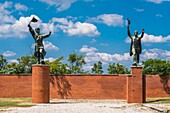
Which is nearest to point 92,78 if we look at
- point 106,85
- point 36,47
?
point 106,85

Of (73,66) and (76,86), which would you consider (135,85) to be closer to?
(76,86)

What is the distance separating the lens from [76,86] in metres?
31.3

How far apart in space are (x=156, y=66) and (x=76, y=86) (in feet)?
112

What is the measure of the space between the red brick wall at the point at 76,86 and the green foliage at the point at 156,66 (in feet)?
98.4

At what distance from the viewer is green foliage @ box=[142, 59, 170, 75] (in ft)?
201

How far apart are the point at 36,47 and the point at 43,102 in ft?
11.7

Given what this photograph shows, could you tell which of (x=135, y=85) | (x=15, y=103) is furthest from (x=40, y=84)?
(x=135, y=85)

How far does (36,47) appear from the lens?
77.5ft

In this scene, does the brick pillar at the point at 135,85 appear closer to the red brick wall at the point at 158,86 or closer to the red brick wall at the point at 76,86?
the red brick wall at the point at 76,86

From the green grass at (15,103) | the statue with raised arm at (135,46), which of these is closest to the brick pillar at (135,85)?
the statue with raised arm at (135,46)

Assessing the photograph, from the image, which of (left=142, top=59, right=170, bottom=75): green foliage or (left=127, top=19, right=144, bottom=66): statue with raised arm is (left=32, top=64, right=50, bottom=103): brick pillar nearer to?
(left=127, top=19, right=144, bottom=66): statue with raised arm

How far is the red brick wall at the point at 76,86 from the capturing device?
102 feet

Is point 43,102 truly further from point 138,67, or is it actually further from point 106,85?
point 106,85

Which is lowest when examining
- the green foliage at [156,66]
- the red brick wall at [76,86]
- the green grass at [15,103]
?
the green grass at [15,103]
